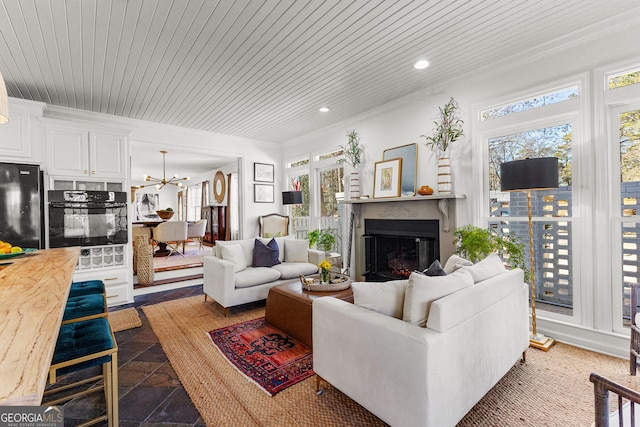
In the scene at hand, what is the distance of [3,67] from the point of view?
2.91 m

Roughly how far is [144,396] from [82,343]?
0.76m

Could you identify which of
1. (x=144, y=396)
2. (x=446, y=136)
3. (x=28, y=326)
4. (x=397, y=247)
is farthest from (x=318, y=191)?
(x=28, y=326)

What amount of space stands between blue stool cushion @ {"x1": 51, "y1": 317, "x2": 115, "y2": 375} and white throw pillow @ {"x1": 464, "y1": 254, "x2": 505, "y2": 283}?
7.20ft

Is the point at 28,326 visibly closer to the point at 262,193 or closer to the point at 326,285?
the point at 326,285

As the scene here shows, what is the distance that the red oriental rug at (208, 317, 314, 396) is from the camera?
Result: 2.20 metres

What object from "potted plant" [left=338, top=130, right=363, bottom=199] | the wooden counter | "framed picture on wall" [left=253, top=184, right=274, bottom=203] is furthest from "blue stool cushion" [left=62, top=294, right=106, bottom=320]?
"framed picture on wall" [left=253, top=184, right=274, bottom=203]

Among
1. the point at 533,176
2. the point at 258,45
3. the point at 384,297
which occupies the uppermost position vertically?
the point at 258,45

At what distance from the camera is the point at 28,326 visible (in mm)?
833

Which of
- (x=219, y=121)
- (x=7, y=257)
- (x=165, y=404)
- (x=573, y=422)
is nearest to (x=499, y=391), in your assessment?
(x=573, y=422)

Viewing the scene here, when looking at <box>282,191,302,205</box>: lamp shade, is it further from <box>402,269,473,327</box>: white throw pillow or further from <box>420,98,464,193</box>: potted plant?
<box>402,269,473,327</box>: white throw pillow

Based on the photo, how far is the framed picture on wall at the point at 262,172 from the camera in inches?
239

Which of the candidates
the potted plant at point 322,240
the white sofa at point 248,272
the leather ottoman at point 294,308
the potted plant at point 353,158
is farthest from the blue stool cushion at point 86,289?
the potted plant at point 353,158

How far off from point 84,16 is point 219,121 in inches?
104

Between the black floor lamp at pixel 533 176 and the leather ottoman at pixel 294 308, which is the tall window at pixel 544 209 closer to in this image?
the black floor lamp at pixel 533 176
